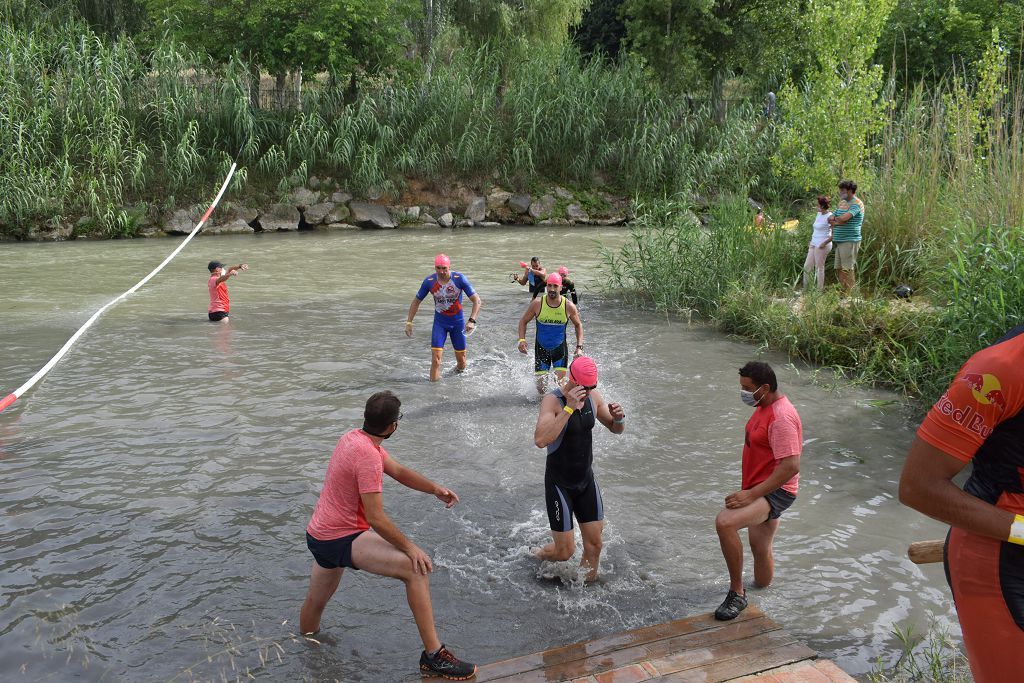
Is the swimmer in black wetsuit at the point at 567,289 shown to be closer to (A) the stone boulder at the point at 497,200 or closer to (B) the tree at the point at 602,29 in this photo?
(A) the stone boulder at the point at 497,200

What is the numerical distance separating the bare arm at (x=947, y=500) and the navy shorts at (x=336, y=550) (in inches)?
128

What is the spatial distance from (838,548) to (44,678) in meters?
5.50

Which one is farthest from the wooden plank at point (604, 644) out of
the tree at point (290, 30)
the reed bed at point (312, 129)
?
the tree at point (290, 30)

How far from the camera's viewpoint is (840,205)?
40.2 ft

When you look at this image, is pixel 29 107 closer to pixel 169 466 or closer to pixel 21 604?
pixel 169 466

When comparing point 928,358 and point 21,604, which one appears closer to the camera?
point 21,604

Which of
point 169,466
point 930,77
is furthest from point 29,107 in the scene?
point 930,77

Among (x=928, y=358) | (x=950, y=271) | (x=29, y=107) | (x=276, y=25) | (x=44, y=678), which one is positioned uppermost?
(x=276, y=25)

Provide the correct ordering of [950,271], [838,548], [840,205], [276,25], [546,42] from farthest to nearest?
[546,42], [276,25], [840,205], [950,271], [838,548]

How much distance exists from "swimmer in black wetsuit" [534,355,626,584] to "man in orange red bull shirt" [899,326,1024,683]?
133 inches

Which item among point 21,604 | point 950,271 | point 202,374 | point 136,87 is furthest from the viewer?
point 136,87

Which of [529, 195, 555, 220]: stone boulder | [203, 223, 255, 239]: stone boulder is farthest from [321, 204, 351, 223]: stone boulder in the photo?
[529, 195, 555, 220]: stone boulder

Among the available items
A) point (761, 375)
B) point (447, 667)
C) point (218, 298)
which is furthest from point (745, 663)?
point (218, 298)

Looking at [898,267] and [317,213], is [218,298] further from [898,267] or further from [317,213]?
[317,213]
